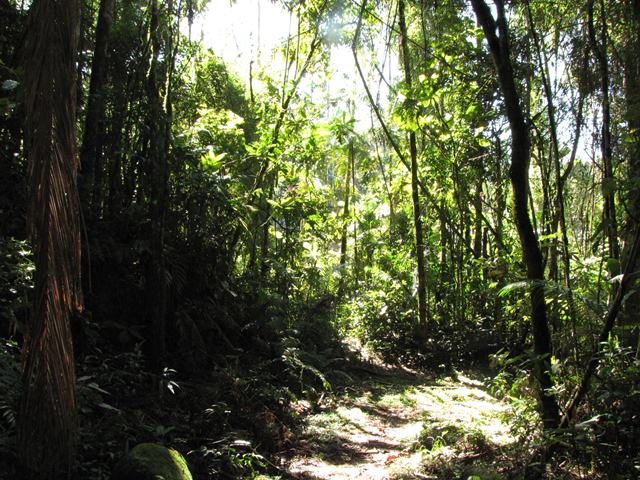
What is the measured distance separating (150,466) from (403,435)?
3521 millimetres

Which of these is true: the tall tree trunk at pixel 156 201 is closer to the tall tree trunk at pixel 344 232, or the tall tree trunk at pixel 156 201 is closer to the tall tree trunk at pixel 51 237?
the tall tree trunk at pixel 51 237

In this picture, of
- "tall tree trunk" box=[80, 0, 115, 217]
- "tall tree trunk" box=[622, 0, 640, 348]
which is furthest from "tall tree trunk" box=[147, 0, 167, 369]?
"tall tree trunk" box=[622, 0, 640, 348]

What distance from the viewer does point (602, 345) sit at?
3.65 meters

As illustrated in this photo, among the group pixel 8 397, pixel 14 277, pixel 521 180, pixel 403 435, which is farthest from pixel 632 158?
pixel 14 277

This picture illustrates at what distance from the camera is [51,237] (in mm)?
1501

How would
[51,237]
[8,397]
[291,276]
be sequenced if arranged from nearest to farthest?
[51,237]
[8,397]
[291,276]

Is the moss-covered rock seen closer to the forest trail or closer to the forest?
the forest

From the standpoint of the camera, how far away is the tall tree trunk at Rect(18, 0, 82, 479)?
147 centimetres

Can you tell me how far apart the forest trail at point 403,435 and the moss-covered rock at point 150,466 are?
1553 millimetres

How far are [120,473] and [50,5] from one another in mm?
3004

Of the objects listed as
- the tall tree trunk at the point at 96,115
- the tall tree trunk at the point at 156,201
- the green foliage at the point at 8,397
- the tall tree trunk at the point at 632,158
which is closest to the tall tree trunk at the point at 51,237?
the green foliage at the point at 8,397

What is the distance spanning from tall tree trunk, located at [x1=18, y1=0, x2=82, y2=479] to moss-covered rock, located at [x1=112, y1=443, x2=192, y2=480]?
6.21 ft

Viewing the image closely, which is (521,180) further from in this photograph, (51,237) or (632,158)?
(51,237)

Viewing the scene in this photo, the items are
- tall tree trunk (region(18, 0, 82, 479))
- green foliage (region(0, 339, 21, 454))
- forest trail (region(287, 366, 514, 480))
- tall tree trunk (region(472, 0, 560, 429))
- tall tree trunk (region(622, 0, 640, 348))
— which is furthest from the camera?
forest trail (region(287, 366, 514, 480))
